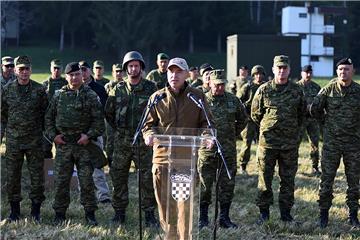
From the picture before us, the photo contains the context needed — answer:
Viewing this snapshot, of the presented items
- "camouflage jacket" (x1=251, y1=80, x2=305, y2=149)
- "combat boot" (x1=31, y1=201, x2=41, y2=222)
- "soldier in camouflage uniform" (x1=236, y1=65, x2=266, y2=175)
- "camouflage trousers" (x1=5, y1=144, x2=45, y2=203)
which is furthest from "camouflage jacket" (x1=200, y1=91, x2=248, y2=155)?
"soldier in camouflage uniform" (x1=236, y1=65, x2=266, y2=175)

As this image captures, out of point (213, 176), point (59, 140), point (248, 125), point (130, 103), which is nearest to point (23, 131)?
point (59, 140)

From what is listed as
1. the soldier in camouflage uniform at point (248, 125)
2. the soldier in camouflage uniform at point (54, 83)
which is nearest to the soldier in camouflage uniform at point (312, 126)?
the soldier in camouflage uniform at point (248, 125)

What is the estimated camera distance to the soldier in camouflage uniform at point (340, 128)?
749 centimetres

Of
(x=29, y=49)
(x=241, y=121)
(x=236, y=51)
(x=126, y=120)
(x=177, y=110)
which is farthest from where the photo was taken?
(x=29, y=49)

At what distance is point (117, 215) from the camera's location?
762 cm

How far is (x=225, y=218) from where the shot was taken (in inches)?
305

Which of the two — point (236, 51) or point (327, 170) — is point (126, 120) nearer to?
point (327, 170)

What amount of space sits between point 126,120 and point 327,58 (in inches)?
2139

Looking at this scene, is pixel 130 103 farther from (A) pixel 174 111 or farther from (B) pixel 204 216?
(B) pixel 204 216

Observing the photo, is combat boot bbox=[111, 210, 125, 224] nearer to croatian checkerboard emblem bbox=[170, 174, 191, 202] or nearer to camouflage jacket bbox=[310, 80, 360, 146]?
croatian checkerboard emblem bbox=[170, 174, 191, 202]

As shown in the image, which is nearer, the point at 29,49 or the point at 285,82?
the point at 285,82

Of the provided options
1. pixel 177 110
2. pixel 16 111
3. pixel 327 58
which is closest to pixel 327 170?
pixel 177 110

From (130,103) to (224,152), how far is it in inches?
57.0

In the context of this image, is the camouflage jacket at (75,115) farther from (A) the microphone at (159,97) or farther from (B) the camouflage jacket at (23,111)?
(A) the microphone at (159,97)
